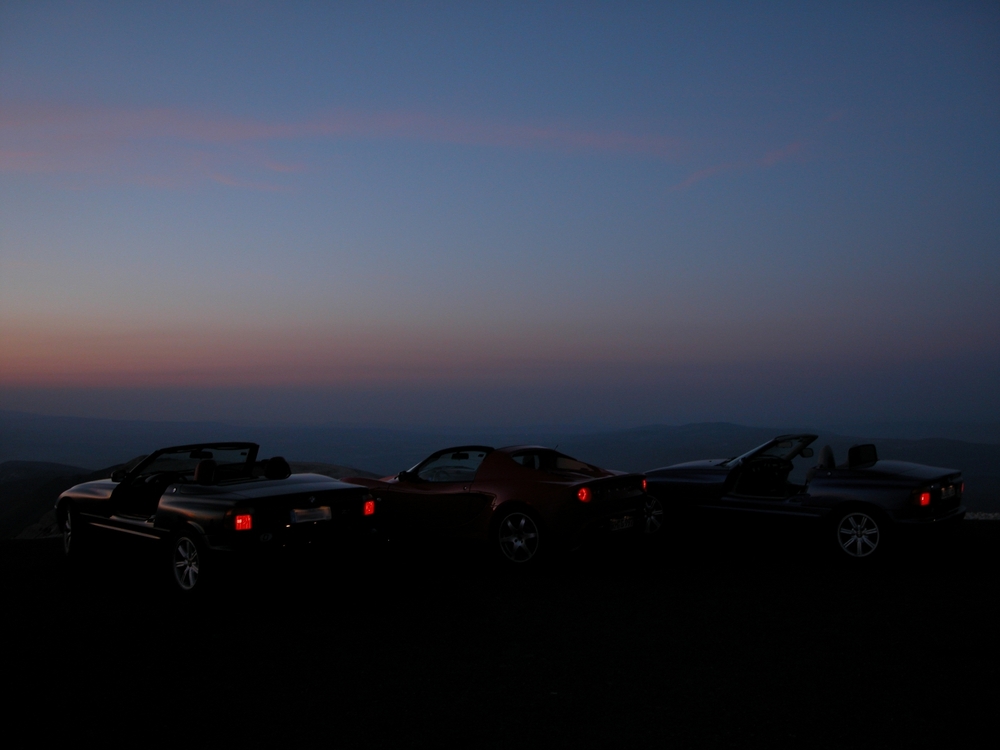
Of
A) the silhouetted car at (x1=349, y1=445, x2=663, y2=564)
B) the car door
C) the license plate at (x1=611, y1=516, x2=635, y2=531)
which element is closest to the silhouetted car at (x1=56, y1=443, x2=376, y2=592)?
the silhouetted car at (x1=349, y1=445, x2=663, y2=564)

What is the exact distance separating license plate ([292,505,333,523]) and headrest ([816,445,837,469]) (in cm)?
607

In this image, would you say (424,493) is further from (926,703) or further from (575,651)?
(926,703)

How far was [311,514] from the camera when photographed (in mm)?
7684

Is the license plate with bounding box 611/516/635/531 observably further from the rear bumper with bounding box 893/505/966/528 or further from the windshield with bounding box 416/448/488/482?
the rear bumper with bounding box 893/505/966/528

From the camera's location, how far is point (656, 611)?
22.1 ft

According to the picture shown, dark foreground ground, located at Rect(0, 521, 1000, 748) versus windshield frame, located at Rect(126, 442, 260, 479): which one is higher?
windshield frame, located at Rect(126, 442, 260, 479)

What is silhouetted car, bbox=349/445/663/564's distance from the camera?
8.86 m

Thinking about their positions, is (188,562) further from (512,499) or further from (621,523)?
(621,523)

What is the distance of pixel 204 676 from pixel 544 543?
4416 mm

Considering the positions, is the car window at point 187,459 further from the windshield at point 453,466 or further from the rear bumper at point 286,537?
the windshield at point 453,466

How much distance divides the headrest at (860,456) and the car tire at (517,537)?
401cm

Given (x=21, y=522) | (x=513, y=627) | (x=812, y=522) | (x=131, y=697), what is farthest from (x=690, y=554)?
(x=21, y=522)

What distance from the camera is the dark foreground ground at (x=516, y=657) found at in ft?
13.7

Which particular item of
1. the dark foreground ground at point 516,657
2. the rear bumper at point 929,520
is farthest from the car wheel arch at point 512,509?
the rear bumper at point 929,520
